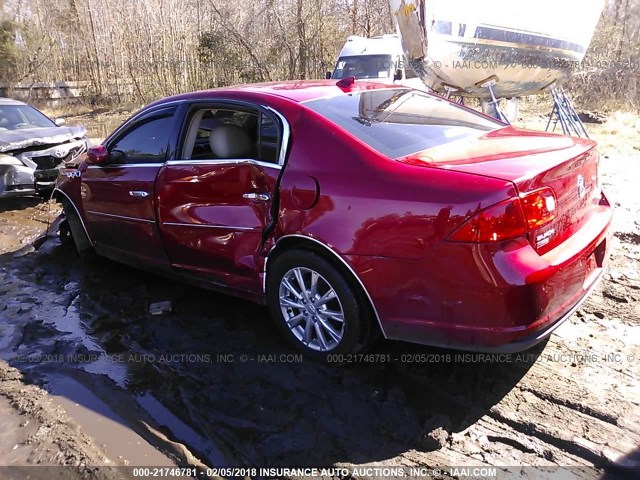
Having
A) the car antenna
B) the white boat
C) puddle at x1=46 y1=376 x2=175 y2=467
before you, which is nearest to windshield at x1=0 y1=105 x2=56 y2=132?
the white boat

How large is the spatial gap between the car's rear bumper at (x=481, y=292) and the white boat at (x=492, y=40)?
531 cm

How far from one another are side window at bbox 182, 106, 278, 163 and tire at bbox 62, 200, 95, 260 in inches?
76.5

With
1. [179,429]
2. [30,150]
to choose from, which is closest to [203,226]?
[179,429]

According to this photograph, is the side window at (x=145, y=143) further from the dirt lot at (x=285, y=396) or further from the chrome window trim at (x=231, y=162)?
the dirt lot at (x=285, y=396)

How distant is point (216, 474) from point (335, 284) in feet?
3.83

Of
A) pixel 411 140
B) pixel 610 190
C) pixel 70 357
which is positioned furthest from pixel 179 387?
pixel 610 190

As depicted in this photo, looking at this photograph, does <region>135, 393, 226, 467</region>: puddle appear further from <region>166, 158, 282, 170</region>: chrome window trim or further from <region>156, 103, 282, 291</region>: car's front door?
<region>166, 158, 282, 170</region>: chrome window trim

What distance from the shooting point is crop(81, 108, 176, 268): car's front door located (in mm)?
4113

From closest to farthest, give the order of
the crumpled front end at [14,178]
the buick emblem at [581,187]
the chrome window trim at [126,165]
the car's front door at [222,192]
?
the buick emblem at [581,187] < the car's front door at [222,192] < the chrome window trim at [126,165] < the crumpled front end at [14,178]

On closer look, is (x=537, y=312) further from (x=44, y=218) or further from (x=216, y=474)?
(x=44, y=218)

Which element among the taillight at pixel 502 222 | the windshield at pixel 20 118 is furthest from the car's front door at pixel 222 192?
the windshield at pixel 20 118

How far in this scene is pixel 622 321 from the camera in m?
3.64

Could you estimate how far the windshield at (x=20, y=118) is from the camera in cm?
827

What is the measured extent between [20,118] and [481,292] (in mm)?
8511
